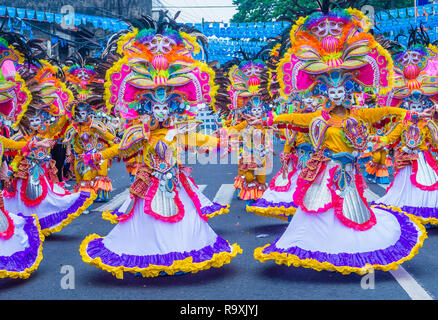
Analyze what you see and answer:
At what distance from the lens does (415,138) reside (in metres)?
9.00

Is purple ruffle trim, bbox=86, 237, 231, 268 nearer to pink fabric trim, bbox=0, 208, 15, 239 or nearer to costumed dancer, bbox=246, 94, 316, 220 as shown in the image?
pink fabric trim, bbox=0, 208, 15, 239

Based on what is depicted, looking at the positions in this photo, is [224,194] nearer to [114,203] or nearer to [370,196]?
[114,203]

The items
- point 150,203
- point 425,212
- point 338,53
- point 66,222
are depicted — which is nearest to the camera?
point 150,203

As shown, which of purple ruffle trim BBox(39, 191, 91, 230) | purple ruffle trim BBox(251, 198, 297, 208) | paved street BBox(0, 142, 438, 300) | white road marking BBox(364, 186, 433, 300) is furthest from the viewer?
purple ruffle trim BBox(251, 198, 297, 208)

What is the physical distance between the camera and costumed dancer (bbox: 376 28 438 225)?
28.9 ft

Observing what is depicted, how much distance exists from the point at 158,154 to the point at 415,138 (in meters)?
4.34

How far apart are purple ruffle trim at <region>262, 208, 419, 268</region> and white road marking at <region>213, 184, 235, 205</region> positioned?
6084 millimetres

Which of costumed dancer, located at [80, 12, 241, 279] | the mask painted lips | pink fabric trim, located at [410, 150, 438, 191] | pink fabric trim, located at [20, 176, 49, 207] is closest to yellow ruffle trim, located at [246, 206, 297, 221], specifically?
pink fabric trim, located at [410, 150, 438, 191]

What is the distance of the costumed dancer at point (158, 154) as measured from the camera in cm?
623

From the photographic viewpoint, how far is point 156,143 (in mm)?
6617

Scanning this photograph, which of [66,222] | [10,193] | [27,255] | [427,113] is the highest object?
[427,113]

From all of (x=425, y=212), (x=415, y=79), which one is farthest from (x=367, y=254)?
(x=415, y=79)

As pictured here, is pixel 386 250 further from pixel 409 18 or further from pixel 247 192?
pixel 409 18
